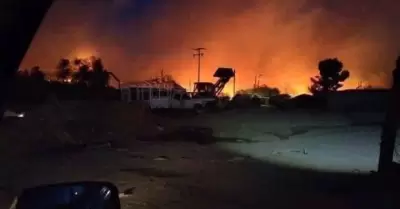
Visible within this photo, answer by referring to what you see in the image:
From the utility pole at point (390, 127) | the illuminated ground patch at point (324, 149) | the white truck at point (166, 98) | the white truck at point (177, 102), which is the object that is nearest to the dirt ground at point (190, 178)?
the utility pole at point (390, 127)

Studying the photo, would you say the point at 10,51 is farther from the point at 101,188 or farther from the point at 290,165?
the point at 290,165

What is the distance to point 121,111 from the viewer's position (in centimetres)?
2894

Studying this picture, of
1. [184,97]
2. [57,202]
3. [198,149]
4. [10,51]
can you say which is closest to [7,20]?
[10,51]

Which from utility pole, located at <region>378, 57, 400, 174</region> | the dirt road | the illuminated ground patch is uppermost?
utility pole, located at <region>378, 57, 400, 174</region>

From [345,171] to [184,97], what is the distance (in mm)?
28264

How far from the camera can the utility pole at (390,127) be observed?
1267 centimetres

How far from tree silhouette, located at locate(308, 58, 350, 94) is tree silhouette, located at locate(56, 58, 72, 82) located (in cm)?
2010

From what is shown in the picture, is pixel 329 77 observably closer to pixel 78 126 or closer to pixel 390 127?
pixel 78 126

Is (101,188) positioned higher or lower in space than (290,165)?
higher

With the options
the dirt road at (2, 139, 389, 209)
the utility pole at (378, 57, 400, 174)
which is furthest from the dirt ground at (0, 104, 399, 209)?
the utility pole at (378, 57, 400, 174)

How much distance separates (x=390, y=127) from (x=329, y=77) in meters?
33.6

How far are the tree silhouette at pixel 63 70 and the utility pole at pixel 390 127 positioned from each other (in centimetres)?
3227

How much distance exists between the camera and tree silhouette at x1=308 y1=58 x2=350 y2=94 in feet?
147

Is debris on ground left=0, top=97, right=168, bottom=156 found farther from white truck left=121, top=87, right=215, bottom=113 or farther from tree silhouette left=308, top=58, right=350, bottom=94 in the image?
tree silhouette left=308, top=58, right=350, bottom=94
